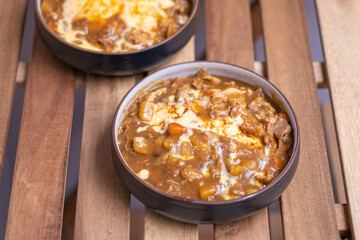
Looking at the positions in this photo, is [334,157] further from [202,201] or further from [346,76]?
[202,201]

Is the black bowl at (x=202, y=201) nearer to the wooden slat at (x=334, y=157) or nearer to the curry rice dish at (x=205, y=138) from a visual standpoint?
the curry rice dish at (x=205, y=138)

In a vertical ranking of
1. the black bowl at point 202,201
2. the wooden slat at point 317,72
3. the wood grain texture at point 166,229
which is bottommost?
the wood grain texture at point 166,229

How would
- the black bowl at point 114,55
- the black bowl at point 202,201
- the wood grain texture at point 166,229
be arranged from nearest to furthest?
the black bowl at point 202,201 → the wood grain texture at point 166,229 → the black bowl at point 114,55

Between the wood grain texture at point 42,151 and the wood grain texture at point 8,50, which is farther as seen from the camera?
the wood grain texture at point 8,50

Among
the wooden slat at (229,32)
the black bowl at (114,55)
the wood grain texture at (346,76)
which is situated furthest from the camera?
the wooden slat at (229,32)

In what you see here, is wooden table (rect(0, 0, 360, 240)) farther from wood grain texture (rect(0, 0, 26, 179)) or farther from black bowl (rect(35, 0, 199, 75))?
black bowl (rect(35, 0, 199, 75))

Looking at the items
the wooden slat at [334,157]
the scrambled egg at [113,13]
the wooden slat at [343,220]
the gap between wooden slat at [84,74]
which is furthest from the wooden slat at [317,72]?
the wooden slat at [343,220]
